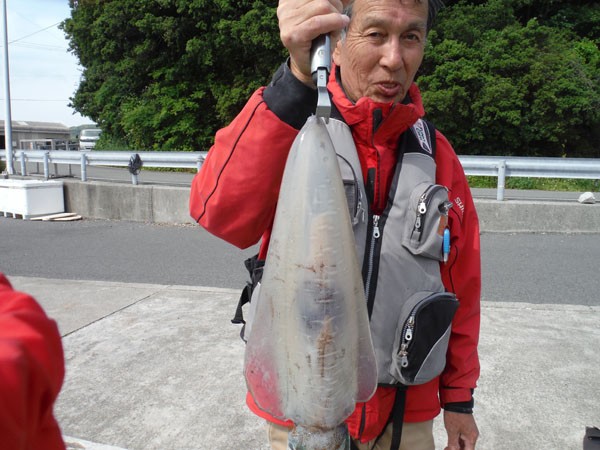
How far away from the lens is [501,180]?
27.5ft

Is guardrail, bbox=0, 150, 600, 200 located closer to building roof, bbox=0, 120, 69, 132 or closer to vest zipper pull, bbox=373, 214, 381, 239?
vest zipper pull, bbox=373, 214, 381, 239

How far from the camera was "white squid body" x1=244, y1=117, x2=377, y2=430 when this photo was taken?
96 centimetres

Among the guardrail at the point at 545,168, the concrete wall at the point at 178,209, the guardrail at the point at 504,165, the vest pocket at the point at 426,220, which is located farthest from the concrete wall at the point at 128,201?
the vest pocket at the point at 426,220

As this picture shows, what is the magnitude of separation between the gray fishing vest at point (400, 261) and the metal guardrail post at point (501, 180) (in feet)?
23.7

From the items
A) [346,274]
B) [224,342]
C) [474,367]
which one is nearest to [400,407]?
[474,367]

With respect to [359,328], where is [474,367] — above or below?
below

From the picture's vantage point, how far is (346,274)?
0.98 metres

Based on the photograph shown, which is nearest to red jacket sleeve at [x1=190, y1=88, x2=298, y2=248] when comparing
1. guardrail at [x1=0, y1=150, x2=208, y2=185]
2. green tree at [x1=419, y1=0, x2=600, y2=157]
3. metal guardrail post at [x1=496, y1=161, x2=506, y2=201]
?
metal guardrail post at [x1=496, y1=161, x2=506, y2=201]

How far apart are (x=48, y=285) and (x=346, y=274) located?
223 inches

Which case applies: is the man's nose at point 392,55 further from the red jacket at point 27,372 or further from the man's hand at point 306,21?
the red jacket at point 27,372

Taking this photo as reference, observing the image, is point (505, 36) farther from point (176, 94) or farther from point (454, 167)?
point (454, 167)

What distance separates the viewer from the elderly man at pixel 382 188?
132 centimetres

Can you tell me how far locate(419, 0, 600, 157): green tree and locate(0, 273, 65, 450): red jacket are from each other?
1665 centimetres

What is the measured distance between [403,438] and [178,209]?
7964 mm
